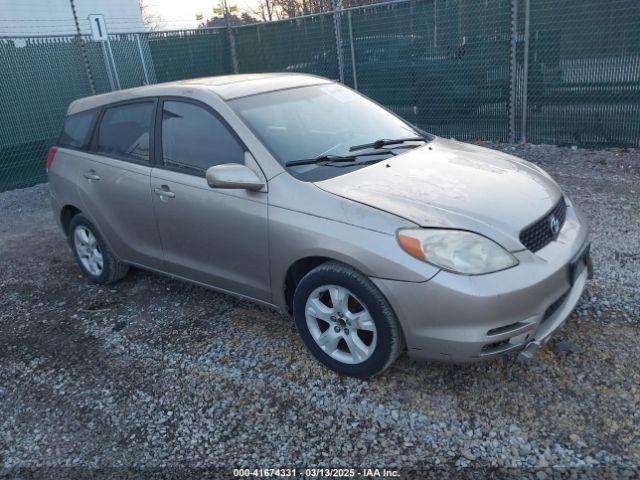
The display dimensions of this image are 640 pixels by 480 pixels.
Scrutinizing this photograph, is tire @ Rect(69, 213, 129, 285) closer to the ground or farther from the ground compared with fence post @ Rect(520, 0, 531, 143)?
closer to the ground

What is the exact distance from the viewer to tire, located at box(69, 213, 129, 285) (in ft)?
16.1

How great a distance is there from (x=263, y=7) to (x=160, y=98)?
→ 69.8 ft

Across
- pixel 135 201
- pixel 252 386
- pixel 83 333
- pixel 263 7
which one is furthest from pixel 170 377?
pixel 263 7

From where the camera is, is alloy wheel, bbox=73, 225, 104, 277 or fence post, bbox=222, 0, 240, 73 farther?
fence post, bbox=222, 0, 240, 73

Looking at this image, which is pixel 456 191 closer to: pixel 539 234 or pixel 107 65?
pixel 539 234

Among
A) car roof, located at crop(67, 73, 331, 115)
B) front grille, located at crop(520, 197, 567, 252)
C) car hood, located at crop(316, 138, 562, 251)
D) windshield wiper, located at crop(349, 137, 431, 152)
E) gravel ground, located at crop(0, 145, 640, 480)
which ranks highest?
car roof, located at crop(67, 73, 331, 115)

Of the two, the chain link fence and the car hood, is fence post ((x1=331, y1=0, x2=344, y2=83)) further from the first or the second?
the car hood

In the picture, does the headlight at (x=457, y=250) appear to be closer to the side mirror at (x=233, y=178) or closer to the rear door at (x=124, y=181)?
the side mirror at (x=233, y=178)

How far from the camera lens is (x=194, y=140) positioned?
13.0 feet

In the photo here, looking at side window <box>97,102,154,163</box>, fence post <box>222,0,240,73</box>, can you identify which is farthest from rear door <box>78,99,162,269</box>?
fence post <box>222,0,240,73</box>

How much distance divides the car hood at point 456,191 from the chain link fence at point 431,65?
181 inches

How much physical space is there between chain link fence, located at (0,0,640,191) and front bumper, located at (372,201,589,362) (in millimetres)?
5561

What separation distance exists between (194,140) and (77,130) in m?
1.67

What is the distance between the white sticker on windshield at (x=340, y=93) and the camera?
4.46m
